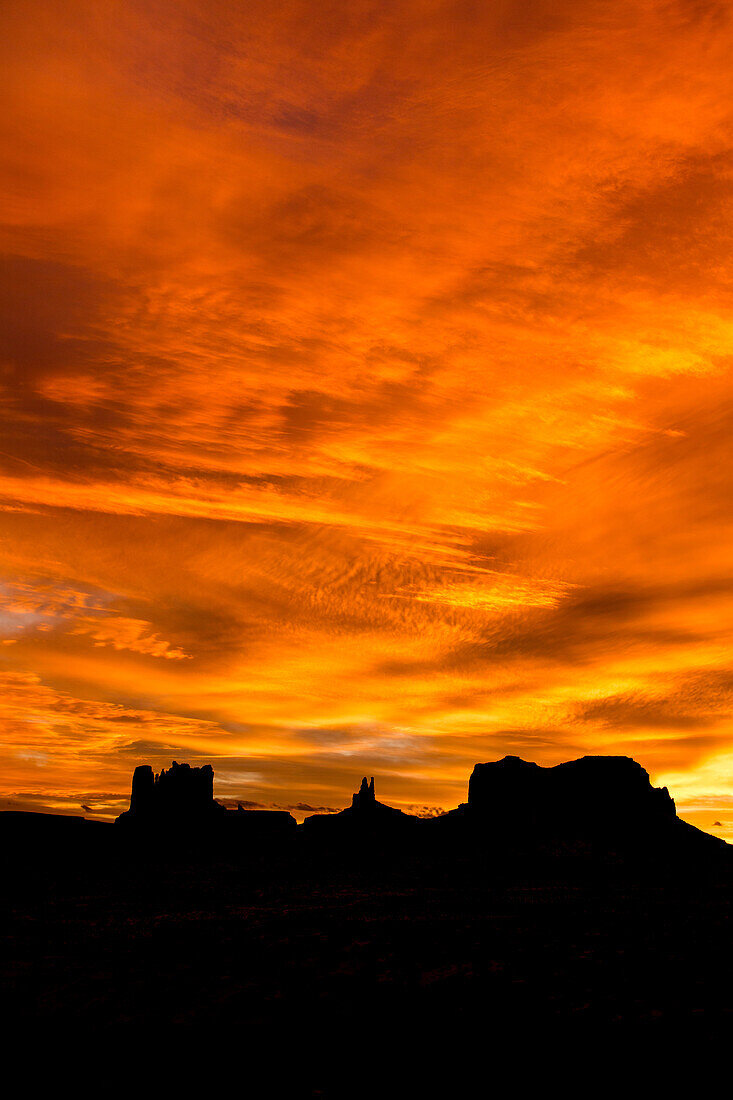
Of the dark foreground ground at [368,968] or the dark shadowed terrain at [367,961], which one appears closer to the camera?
the dark foreground ground at [368,968]

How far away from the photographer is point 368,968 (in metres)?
36.4

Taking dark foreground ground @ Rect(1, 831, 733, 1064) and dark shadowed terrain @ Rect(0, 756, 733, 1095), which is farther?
dark shadowed terrain @ Rect(0, 756, 733, 1095)

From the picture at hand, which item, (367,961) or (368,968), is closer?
(368,968)

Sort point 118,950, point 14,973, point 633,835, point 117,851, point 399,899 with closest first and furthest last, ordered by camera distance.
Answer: point 14,973, point 118,950, point 399,899, point 117,851, point 633,835

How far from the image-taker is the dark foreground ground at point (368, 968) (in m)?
26.4

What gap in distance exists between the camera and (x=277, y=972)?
36.0m

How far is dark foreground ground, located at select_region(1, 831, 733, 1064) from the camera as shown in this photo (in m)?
26.4

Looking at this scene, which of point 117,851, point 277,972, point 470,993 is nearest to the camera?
point 470,993

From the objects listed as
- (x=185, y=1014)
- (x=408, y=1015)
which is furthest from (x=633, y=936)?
(x=185, y=1014)

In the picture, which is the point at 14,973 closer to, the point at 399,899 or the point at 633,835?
the point at 399,899

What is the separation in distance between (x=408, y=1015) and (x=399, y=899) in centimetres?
5700

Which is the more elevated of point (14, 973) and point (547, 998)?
point (547, 998)

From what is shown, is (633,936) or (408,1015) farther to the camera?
(633,936)

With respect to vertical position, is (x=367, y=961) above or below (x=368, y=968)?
below
